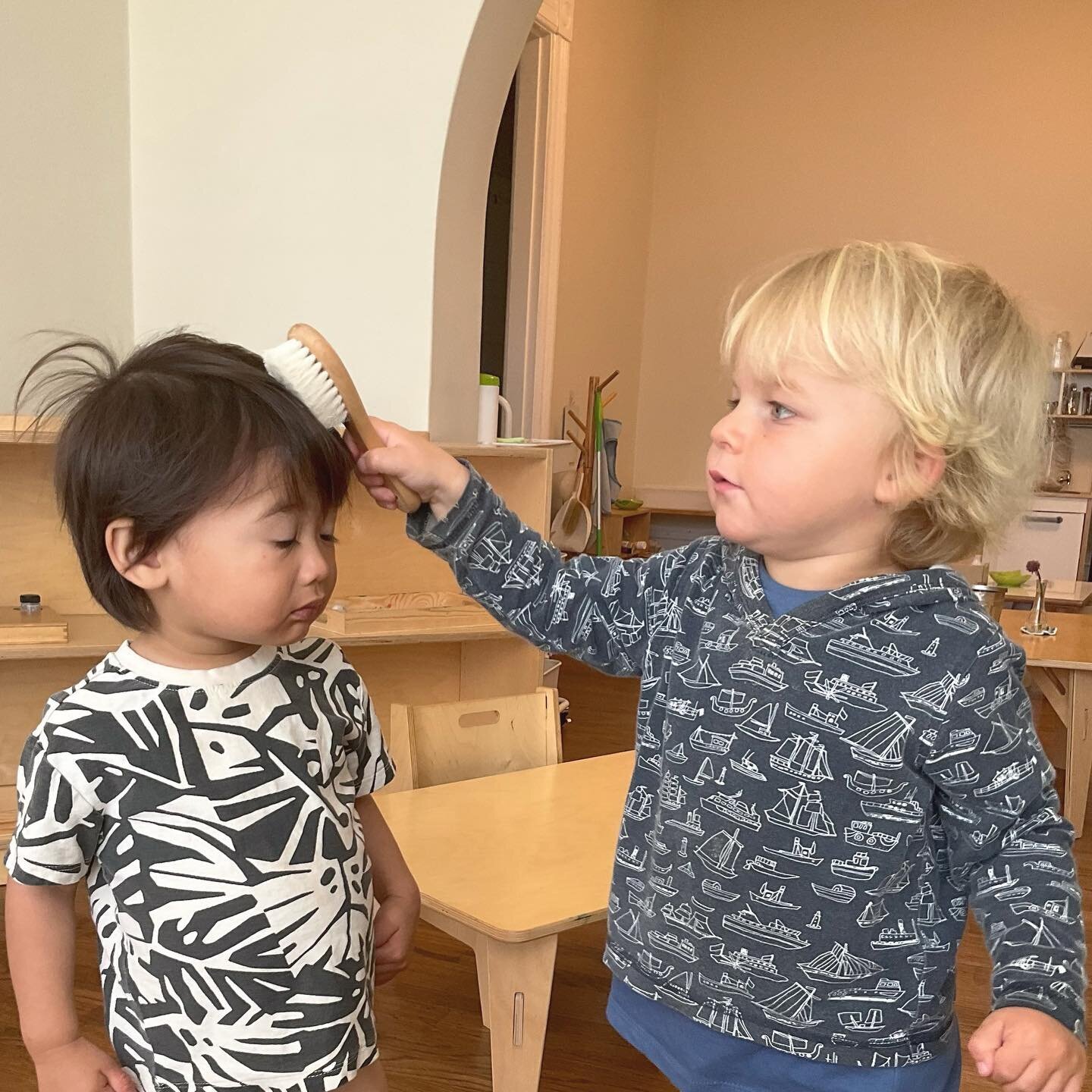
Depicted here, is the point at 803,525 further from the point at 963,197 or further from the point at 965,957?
the point at 963,197

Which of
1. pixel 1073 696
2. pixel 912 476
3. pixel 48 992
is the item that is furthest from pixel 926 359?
pixel 1073 696

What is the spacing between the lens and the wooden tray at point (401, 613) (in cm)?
254

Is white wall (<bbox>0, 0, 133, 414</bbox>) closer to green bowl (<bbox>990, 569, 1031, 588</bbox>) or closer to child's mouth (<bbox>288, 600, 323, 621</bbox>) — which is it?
child's mouth (<bbox>288, 600, 323, 621</bbox>)

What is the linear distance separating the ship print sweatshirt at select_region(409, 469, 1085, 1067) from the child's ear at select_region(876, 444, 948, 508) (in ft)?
0.23

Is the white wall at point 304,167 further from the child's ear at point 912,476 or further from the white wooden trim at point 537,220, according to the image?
the white wooden trim at point 537,220

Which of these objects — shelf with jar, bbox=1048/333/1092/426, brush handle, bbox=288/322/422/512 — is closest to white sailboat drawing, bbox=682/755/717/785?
brush handle, bbox=288/322/422/512

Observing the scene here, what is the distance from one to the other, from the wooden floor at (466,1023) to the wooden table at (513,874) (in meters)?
0.23

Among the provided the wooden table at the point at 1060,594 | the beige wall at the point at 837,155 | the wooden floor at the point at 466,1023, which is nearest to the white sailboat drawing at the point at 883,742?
the wooden floor at the point at 466,1023

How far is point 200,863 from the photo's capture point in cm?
101

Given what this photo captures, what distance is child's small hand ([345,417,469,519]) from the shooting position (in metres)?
1.01

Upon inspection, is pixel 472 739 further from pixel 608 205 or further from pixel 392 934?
pixel 608 205

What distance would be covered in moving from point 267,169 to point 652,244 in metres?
4.50


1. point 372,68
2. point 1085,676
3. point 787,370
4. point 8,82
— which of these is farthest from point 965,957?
point 8,82

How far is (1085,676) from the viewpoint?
333 cm
